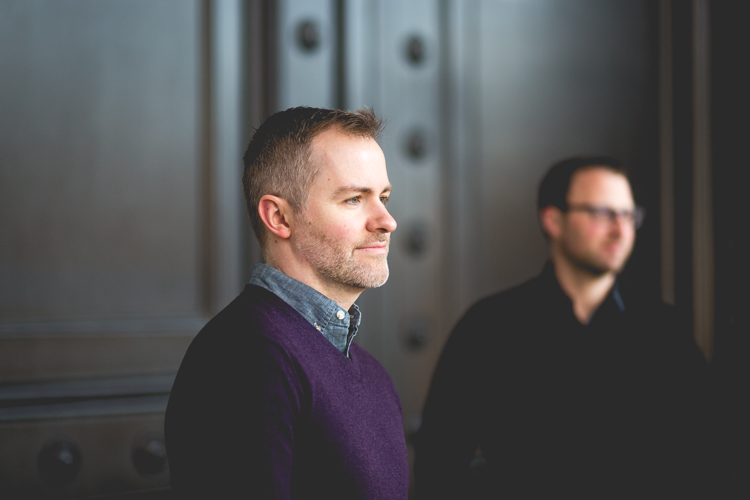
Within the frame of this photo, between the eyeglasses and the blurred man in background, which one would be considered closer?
the blurred man in background

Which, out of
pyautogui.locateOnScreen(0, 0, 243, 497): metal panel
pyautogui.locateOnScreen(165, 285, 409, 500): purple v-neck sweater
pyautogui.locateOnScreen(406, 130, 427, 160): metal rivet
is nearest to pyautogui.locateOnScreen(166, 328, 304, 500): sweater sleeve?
pyautogui.locateOnScreen(165, 285, 409, 500): purple v-neck sweater

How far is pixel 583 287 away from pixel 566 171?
0.26 meters

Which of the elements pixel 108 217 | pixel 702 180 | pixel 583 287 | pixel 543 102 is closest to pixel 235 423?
pixel 108 217

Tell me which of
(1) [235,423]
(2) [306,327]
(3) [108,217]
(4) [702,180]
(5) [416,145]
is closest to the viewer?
(1) [235,423]

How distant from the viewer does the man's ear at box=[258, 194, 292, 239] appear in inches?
32.8

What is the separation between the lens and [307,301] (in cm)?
82

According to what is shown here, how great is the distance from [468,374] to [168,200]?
2.28 feet

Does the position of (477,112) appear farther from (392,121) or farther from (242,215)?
(242,215)

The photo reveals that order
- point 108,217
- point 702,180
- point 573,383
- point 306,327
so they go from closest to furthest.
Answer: point 306,327, point 108,217, point 573,383, point 702,180

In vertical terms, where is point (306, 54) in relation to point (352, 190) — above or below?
above

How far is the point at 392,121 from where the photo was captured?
141cm

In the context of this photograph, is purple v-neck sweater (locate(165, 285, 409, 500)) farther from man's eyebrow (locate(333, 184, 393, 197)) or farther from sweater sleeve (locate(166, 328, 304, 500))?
man's eyebrow (locate(333, 184, 393, 197))

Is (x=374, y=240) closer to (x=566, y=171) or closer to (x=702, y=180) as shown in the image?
(x=566, y=171)

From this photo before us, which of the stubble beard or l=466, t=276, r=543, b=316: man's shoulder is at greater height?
the stubble beard
